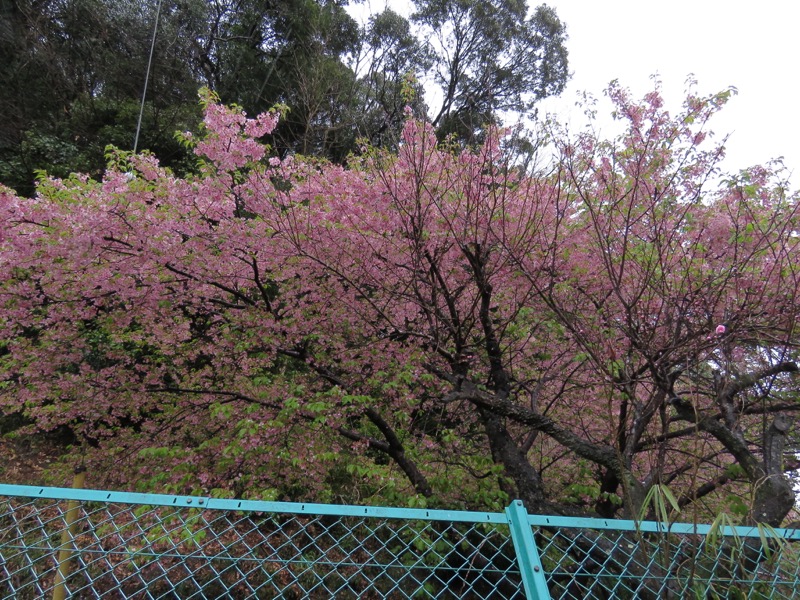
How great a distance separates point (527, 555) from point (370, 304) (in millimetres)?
3272

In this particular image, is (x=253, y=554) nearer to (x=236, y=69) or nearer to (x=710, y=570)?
(x=710, y=570)

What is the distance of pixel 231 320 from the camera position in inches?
178

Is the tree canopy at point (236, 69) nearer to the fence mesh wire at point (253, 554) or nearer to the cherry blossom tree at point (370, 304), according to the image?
the cherry blossom tree at point (370, 304)

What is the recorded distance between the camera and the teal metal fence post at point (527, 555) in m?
1.10

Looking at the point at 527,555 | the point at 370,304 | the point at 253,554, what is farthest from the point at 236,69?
the point at 527,555

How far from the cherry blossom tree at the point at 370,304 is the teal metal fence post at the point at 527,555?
1.90 metres

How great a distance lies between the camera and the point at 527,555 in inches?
45.4

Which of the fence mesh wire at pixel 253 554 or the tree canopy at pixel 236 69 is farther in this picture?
the tree canopy at pixel 236 69

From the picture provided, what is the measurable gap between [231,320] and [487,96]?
1403cm

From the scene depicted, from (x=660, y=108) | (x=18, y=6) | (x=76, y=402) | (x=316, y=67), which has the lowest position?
(x=76, y=402)

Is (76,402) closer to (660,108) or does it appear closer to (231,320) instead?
(231,320)

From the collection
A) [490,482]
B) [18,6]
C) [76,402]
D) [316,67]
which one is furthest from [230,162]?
[18,6]

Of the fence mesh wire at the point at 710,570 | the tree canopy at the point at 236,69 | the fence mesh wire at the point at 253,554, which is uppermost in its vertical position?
the tree canopy at the point at 236,69

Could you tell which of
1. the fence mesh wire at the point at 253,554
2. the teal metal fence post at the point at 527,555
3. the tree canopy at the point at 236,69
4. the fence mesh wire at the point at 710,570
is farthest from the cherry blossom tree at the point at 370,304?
the tree canopy at the point at 236,69
